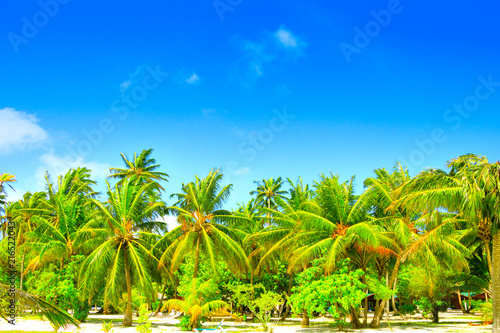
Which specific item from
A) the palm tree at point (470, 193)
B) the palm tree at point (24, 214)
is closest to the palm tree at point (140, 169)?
the palm tree at point (24, 214)

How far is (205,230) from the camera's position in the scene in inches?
1101

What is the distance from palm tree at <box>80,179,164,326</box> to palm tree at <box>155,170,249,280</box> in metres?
1.46

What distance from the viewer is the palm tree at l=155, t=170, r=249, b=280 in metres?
27.4

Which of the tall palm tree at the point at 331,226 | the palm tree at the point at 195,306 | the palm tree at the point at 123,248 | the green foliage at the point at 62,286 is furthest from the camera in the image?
the green foliage at the point at 62,286

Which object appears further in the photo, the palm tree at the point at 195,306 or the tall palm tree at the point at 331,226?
the palm tree at the point at 195,306

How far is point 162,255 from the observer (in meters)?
27.9

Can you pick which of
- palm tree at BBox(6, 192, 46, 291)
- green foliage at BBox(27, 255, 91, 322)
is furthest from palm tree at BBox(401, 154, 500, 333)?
palm tree at BBox(6, 192, 46, 291)

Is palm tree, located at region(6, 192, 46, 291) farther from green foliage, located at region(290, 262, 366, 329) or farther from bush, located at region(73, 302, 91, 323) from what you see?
green foliage, located at region(290, 262, 366, 329)

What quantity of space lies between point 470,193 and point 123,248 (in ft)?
70.1

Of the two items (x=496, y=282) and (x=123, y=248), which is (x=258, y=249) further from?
(x=496, y=282)

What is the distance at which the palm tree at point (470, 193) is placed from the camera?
1519 cm

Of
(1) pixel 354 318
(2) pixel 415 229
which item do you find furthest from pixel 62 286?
(2) pixel 415 229

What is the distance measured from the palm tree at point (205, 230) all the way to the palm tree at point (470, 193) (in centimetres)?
1384

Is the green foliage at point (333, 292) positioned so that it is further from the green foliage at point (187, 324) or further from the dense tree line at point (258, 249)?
the green foliage at point (187, 324)
